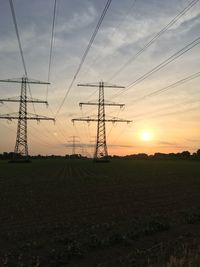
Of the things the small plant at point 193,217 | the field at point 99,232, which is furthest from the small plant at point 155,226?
the small plant at point 193,217

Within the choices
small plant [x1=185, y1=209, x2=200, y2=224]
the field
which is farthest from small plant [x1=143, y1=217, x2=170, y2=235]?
small plant [x1=185, y1=209, x2=200, y2=224]

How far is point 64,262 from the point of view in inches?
423

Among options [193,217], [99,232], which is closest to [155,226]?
[99,232]

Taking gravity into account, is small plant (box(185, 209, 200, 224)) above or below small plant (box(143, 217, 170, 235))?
above

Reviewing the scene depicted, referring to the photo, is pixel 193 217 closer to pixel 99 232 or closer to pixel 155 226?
pixel 155 226

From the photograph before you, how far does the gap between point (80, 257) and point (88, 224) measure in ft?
14.3

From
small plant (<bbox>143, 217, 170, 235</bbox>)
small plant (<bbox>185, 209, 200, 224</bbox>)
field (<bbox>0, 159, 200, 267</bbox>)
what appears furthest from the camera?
small plant (<bbox>185, 209, 200, 224</bbox>)

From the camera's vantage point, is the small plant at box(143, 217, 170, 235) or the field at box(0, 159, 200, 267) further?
the small plant at box(143, 217, 170, 235)

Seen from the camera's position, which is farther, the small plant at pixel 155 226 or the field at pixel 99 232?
the small plant at pixel 155 226

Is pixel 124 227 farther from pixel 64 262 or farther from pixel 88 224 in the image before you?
pixel 64 262

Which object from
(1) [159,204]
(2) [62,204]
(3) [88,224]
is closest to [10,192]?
(2) [62,204]

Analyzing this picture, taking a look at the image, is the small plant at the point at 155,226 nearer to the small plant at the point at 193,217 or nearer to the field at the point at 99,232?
the field at the point at 99,232

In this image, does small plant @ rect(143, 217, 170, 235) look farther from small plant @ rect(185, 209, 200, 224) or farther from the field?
small plant @ rect(185, 209, 200, 224)

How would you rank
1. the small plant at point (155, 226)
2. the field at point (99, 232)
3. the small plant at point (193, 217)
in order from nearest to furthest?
the field at point (99, 232)
the small plant at point (155, 226)
the small plant at point (193, 217)
